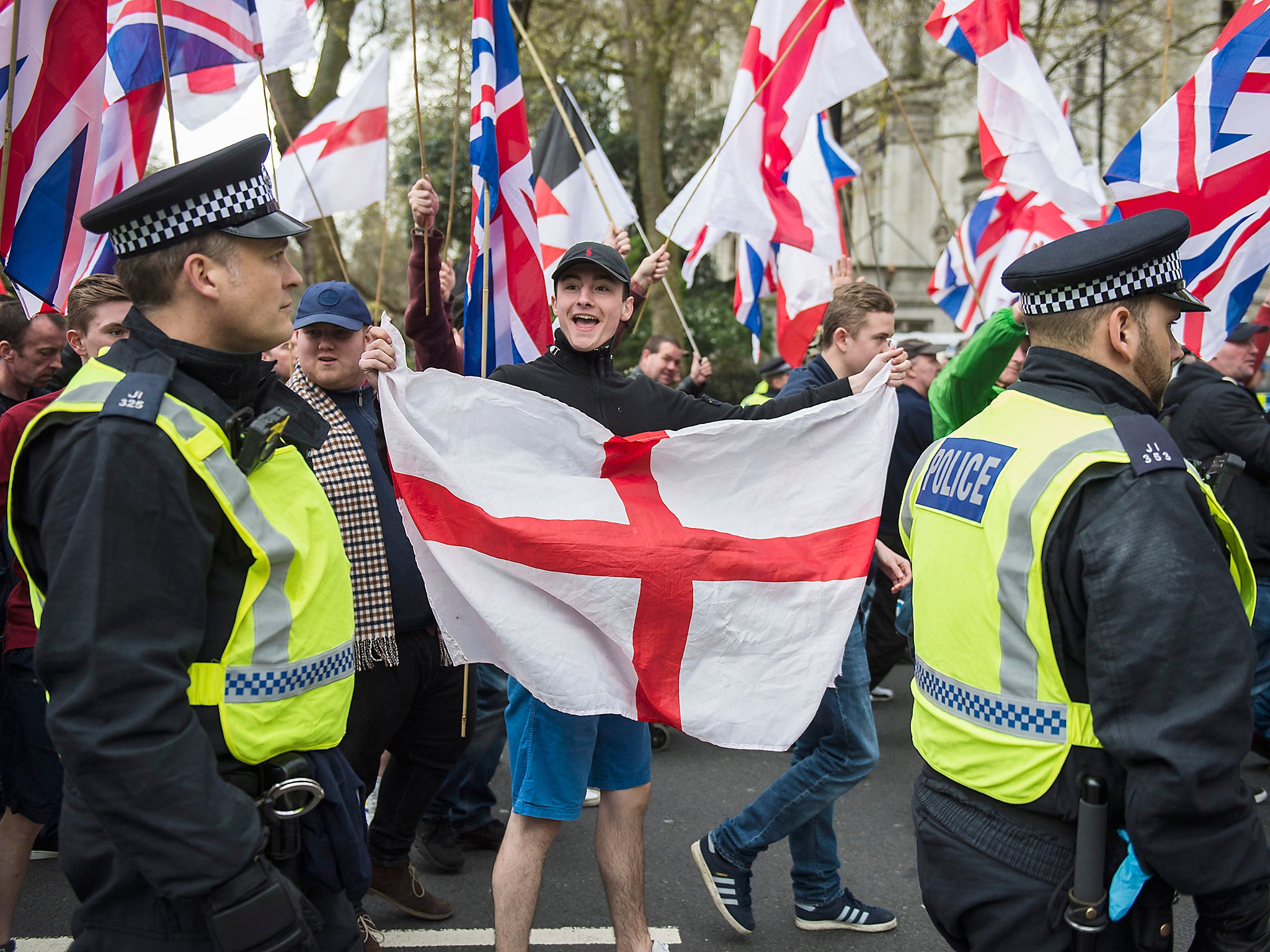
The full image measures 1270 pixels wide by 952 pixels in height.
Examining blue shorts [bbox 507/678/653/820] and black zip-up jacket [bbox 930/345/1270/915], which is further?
blue shorts [bbox 507/678/653/820]

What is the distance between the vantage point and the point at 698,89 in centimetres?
2075

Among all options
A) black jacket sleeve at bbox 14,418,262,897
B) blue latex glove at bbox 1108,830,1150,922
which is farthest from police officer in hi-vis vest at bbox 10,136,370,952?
blue latex glove at bbox 1108,830,1150,922

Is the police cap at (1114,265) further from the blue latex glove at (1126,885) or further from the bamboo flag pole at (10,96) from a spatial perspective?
the bamboo flag pole at (10,96)

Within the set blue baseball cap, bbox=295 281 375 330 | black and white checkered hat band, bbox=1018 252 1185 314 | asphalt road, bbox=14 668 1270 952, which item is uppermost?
black and white checkered hat band, bbox=1018 252 1185 314

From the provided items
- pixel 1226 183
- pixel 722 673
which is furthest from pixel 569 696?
pixel 1226 183

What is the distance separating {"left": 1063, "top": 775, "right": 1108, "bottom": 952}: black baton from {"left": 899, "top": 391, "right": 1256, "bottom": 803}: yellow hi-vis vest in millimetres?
75

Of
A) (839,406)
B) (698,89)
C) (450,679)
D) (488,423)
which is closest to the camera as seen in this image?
(488,423)

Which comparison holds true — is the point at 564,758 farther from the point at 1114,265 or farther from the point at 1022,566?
the point at 1114,265

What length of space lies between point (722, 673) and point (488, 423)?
3.19ft

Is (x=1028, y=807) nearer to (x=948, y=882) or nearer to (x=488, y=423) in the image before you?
(x=948, y=882)

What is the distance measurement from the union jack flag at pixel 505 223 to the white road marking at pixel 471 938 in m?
1.91

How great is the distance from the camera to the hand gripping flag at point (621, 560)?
9.77 feet

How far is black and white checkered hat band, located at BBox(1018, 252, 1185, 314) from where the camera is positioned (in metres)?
2.09

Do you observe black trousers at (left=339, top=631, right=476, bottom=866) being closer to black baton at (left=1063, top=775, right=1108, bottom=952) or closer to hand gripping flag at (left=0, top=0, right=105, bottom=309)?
hand gripping flag at (left=0, top=0, right=105, bottom=309)
